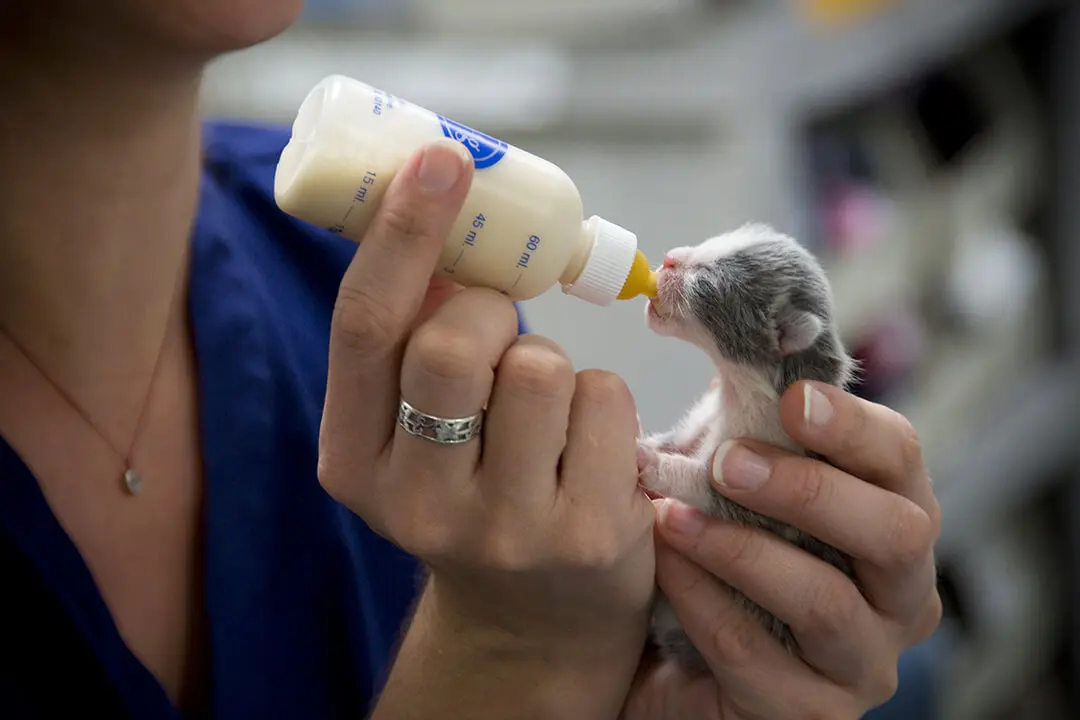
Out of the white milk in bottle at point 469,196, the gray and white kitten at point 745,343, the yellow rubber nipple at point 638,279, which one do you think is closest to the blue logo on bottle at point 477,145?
the white milk in bottle at point 469,196

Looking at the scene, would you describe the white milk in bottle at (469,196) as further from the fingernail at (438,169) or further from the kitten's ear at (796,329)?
the kitten's ear at (796,329)

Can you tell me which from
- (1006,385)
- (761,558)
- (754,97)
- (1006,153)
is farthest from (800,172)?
(761,558)

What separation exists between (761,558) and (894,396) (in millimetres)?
1598

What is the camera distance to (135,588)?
79 centimetres

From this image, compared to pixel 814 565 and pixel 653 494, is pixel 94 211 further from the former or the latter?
pixel 814 565

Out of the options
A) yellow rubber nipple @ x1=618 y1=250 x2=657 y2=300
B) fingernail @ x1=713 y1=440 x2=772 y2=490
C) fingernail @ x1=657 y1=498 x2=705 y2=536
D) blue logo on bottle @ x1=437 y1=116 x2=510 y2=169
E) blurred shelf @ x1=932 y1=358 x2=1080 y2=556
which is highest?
blue logo on bottle @ x1=437 y1=116 x2=510 y2=169

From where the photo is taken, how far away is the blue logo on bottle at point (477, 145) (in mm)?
570

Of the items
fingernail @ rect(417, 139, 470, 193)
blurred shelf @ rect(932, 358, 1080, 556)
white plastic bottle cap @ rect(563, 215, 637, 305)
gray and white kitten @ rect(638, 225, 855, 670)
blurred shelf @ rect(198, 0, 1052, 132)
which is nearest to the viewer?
fingernail @ rect(417, 139, 470, 193)

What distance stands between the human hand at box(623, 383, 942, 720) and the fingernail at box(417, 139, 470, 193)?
33 centimetres

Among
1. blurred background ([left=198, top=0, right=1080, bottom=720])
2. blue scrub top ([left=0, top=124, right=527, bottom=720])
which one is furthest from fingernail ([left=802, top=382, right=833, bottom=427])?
blurred background ([left=198, top=0, right=1080, bottom=720])

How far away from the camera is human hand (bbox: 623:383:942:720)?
67 centimetres

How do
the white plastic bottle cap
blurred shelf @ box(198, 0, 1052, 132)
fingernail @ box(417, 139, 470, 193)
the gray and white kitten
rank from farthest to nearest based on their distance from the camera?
blurred shelf @ box(198, 0, 1052, 132)
the gray and white kitten
the white plastic bottle cap
fingernail @ box(417, 139, 470, 193)

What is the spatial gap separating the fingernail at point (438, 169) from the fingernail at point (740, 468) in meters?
0.33

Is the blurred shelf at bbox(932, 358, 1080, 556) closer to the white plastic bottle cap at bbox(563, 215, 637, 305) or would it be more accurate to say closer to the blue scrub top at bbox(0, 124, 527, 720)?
the blue scrub top at bbox(0, 124, 527, 720)
